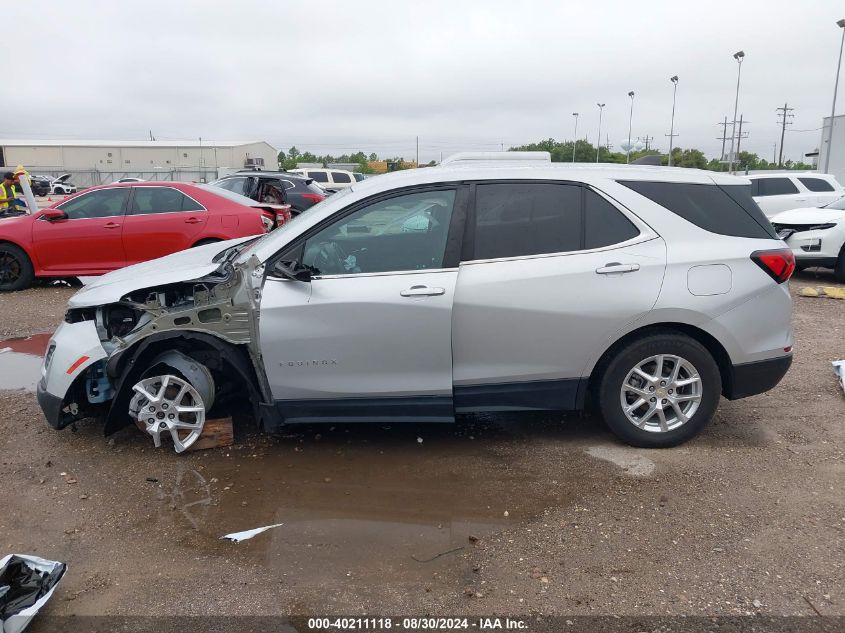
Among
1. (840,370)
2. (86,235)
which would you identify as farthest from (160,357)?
(86,235)

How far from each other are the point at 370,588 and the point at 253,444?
1838 millimetres

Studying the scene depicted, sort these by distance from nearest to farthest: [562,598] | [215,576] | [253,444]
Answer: [562,598] < [215,576] < [253,444]

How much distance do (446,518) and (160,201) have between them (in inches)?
310

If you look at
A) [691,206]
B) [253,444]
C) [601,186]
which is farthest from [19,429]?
[691,206]

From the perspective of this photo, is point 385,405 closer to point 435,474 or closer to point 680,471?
point 435,474

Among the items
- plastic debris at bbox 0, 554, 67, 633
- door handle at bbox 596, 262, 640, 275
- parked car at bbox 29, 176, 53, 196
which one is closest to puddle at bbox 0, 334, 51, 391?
plastic debris at bbox 0, 554, 67, 633

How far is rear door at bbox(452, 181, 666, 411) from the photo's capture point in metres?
4.12

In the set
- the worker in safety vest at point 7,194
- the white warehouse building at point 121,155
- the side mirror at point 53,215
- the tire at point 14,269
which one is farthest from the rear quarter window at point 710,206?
the white warehouse building at point 121,155

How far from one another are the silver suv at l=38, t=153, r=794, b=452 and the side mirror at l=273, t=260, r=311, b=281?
0.01 metres

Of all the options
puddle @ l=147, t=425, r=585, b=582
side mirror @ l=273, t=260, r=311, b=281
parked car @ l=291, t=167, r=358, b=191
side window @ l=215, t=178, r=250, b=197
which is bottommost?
puddle @ l=147, t=425, r=585, b=582

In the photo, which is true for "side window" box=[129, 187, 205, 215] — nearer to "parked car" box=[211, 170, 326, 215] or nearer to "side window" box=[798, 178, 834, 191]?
"parked car" box=[211, 170, 326, 215]

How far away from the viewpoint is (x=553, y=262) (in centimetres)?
420

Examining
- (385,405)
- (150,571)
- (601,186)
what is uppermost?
(601,186)

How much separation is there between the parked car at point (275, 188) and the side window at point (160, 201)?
5.38 m
